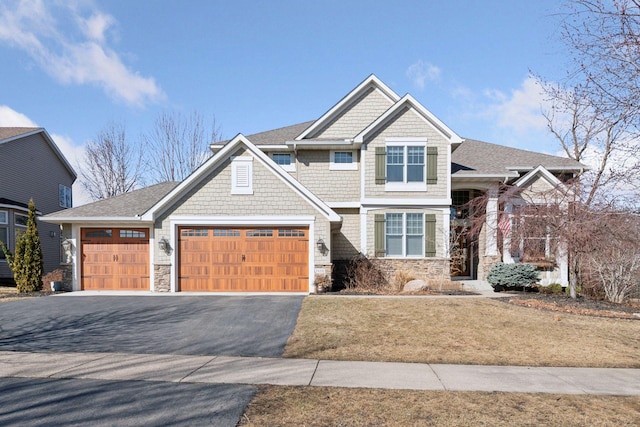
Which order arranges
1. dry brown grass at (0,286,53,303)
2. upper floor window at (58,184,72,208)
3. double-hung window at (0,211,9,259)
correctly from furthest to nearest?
upper floor window at (58,184,72,208) → double-hung window at (0,211,9,259) → dry brown grass at (0,286,53,303)

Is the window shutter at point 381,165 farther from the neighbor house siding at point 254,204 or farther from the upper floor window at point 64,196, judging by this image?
the upper floor window at point 64,196

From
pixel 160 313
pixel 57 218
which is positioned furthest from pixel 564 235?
pixel 57 218

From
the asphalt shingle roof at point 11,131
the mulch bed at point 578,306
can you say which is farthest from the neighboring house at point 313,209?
the asphalt shingle roof at point 11,131

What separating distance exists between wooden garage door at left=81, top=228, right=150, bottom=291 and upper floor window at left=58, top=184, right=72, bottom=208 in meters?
13.4

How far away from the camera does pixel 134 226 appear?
14656 mm

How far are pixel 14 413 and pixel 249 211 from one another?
33.3 feet

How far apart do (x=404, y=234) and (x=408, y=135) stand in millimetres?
4490

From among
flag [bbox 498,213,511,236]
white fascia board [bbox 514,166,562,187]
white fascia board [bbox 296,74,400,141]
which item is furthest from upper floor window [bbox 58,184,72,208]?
white fascia board [bbox 514,166,562,187]

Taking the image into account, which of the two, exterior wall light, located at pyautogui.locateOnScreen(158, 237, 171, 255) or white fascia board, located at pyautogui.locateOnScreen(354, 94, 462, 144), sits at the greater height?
white fascia board, located at pyautogui.locateOnScreen(354, 94, 462, 144)

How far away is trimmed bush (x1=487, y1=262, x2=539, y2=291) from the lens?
14781 mm

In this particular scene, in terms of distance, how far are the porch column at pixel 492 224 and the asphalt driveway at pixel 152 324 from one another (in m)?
9.64

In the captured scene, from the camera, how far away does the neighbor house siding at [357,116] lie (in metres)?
17.9

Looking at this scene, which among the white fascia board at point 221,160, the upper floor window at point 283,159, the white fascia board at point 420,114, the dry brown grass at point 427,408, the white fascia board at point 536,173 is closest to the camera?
the dry brown grass at point 427,408

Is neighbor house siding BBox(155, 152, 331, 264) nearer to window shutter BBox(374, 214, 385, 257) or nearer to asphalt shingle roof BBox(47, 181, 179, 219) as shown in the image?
asphalt shingle roof BBox(47, 181, 179, 219)
